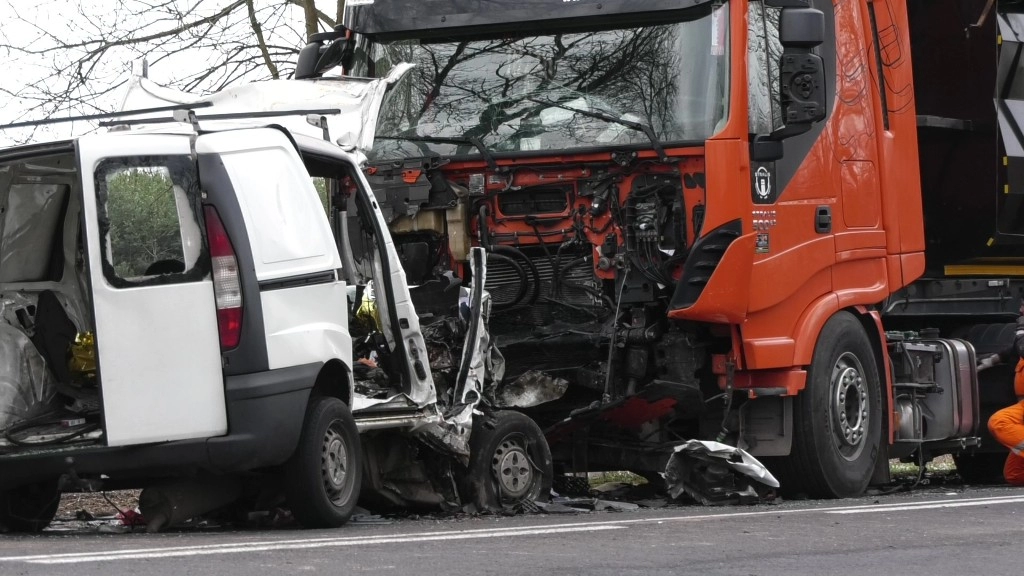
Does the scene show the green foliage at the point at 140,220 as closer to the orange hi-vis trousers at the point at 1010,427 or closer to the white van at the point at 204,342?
the white van at the point at 204,342

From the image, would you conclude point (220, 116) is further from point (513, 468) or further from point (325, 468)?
point (513, 468)

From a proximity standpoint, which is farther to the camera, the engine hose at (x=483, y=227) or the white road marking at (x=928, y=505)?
the engine hose at (x=483, y=227)

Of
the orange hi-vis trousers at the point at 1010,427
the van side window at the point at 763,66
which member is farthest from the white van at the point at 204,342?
the orange hi-vis trousers at the point at 1010,427

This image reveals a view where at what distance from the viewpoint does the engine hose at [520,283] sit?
9844 mm

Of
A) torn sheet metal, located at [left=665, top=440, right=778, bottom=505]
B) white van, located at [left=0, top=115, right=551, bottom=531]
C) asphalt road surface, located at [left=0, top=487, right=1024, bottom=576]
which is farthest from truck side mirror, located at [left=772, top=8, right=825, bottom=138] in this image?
white van, located at [left=0, top=115, right=551, bottom=531]

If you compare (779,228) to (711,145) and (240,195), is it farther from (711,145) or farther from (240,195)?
(240,195)

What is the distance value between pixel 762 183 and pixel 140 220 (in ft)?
12.5

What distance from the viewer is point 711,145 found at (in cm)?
926

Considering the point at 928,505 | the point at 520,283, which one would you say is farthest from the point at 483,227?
the point at 928,505

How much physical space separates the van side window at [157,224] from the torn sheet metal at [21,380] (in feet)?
4.21

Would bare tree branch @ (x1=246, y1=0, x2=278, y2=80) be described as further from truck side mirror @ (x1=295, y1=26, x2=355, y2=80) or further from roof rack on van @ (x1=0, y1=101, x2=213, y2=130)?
roof rack on van @ (x1=0, y1=101, x2=213, y2=130)

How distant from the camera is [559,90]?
384 inches

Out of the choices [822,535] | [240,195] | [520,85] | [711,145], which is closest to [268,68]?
[520,85]

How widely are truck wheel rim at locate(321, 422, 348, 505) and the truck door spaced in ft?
2.11
